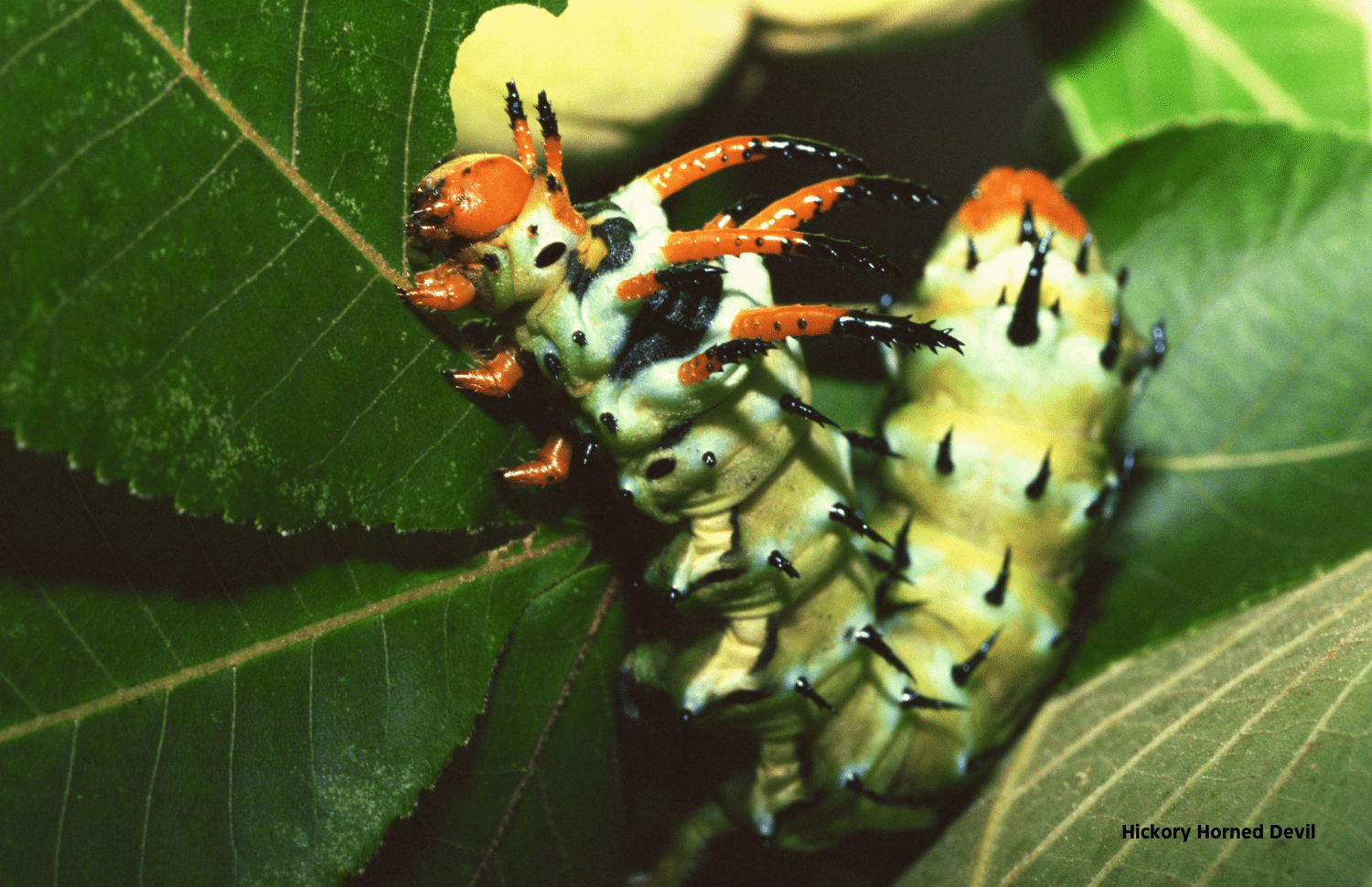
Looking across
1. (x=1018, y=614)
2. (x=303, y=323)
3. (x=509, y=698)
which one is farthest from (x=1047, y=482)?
(x=303, y=323)

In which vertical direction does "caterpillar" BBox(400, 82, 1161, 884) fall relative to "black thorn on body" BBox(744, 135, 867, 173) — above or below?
below

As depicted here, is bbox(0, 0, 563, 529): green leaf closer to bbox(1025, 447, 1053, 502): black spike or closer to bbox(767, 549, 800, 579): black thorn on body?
bbox(767, 549, 800, 579): black thorn on body

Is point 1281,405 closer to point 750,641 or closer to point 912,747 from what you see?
point 912,747

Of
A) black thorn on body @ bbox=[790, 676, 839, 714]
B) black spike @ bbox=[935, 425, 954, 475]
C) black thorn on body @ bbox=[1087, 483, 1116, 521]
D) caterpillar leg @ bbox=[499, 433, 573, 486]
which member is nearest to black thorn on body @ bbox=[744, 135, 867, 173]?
caterpillar leg @ bbox=[499, 433, 573, 486]

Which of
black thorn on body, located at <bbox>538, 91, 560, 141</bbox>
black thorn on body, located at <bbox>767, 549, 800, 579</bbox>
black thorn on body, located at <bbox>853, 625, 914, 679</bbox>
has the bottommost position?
black thorn on body, located at <bbox>853, 625, 914, 679</bbox>

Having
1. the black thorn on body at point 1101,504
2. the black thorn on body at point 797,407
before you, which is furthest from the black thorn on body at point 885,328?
the black thorn on body at point 1101,504

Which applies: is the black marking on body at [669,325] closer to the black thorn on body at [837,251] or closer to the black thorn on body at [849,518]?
the black thorn on body at [837,251]
